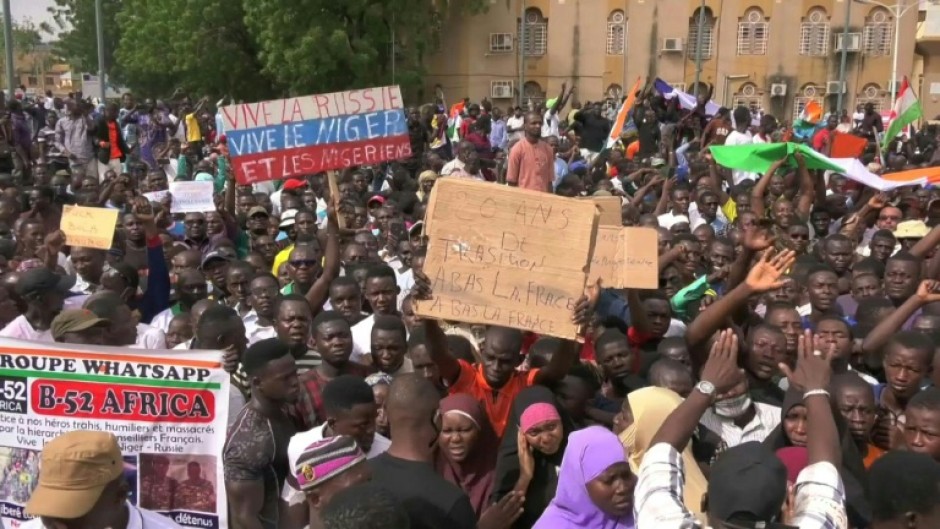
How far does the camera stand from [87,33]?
165 feet

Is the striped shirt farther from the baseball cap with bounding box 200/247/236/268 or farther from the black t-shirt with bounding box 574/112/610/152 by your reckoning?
the black t-shirt with bounding box 574/112/610/152

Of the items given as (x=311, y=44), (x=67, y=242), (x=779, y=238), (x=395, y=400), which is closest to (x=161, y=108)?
(x=311, y=44)

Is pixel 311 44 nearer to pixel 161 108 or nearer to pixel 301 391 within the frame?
pixel 161 108

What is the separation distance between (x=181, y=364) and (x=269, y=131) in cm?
362

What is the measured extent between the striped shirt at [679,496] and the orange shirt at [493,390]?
134cm

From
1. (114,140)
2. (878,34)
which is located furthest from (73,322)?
(878,34)

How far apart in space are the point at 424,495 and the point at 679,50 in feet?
121

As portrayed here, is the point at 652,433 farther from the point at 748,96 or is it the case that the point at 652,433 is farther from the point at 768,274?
the point at 748,96

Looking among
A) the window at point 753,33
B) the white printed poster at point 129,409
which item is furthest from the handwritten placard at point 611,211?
the window at point 753,33

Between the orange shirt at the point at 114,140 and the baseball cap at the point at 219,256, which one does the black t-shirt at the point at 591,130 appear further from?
the baseball cap at the point at 219,256

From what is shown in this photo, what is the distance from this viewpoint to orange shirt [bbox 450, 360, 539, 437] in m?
4.27

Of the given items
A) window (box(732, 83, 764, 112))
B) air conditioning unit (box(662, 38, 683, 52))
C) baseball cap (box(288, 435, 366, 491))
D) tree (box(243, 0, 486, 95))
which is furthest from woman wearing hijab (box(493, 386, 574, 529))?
window (box(732, 83, 764, 112))

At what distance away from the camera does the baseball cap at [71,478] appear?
272cm

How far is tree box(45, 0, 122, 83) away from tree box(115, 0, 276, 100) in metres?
15.8
